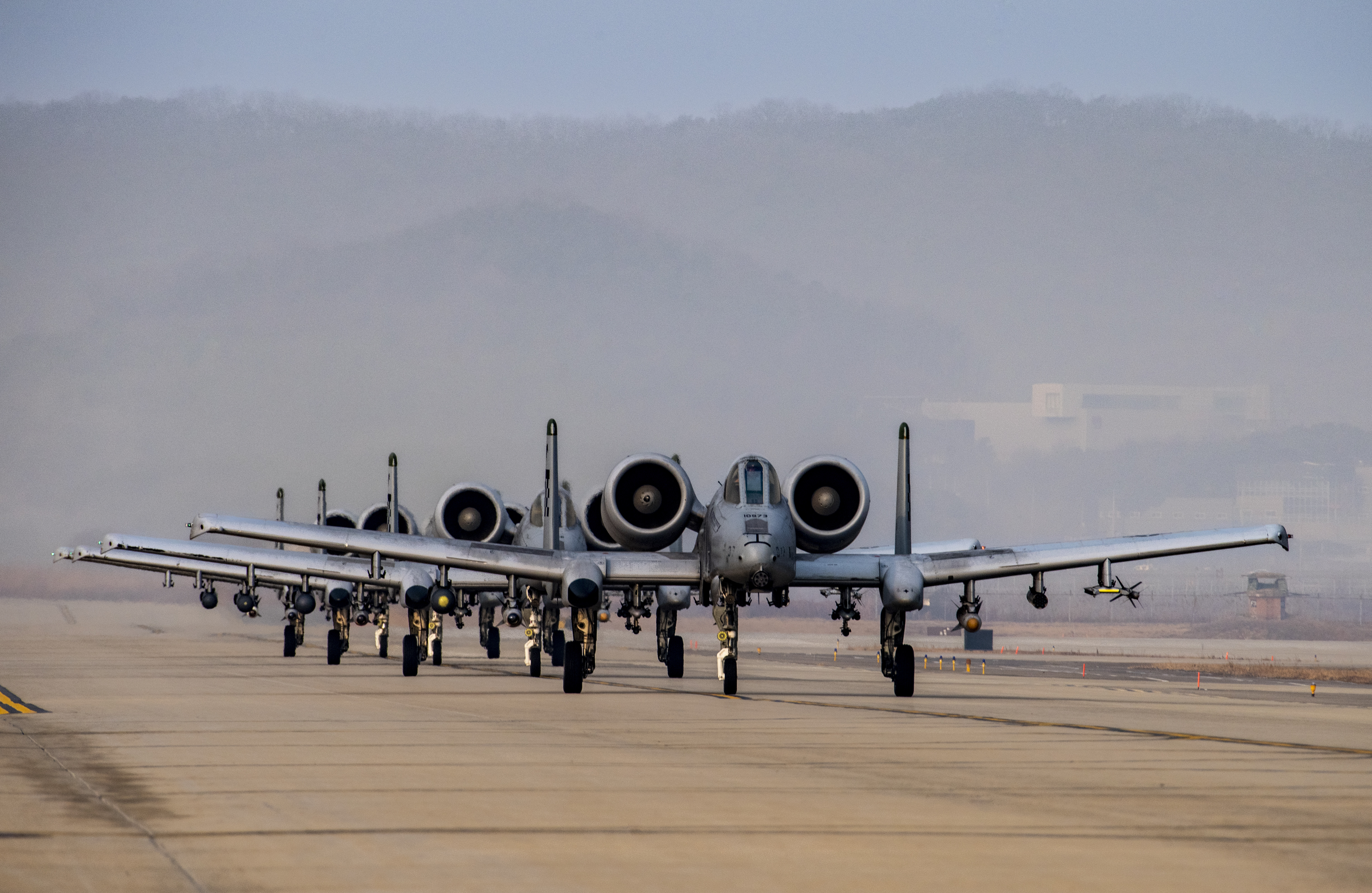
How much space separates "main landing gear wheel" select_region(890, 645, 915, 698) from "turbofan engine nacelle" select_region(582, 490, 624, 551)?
9.23m

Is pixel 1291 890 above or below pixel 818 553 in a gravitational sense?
below

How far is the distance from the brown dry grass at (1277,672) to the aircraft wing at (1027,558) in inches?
753

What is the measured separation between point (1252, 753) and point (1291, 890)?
973cm

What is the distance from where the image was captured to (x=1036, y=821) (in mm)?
12031

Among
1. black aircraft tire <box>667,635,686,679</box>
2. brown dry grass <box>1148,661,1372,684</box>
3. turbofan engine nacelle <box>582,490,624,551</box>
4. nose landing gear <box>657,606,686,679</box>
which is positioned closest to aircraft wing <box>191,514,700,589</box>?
turbofan engine nacelle <box>582,490,624,551</box>

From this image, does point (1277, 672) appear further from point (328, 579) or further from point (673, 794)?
point (673, 794)

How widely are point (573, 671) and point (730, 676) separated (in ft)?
9.84

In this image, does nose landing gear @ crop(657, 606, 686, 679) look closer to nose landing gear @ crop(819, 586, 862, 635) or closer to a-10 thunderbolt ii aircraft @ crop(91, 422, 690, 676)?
a-10 thunderbolt ii aircraft @ crop(91, 422, 690, 676)

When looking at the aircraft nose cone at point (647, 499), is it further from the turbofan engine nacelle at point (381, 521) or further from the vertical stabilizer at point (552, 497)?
the turbofan engine nacelle at point (381, 521)

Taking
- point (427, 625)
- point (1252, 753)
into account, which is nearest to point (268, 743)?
point (1252, 753)

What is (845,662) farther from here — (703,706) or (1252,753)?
(1252,753)

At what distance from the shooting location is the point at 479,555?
30016 millimetres

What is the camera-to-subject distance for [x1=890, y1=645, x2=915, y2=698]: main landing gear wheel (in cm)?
2992

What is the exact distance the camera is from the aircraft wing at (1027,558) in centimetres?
2953
